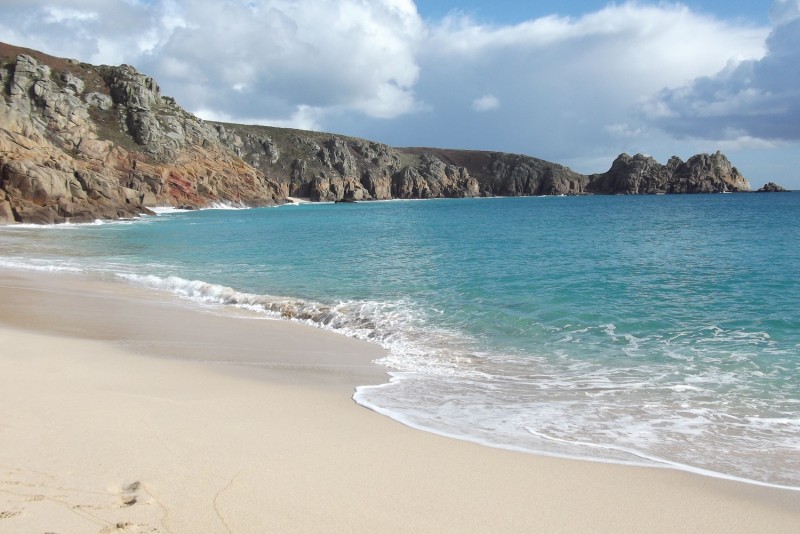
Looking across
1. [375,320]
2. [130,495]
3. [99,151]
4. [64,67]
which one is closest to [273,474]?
[130,495]

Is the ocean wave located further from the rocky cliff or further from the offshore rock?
the offshore rock

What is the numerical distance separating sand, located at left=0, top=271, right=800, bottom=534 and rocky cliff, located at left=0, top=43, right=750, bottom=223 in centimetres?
4863

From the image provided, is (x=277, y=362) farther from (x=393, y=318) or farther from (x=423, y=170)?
(x=423, y=170)

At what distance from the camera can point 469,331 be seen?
12.1 meters

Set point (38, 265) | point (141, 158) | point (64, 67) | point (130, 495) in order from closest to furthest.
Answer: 1. point (130, 495)
2. point (38, 265)
3. point (141, 158)
4. point (64, 67)

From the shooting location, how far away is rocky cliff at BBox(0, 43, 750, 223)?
54.0 meters

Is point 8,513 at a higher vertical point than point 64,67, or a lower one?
lower

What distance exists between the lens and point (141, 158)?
88.2 m

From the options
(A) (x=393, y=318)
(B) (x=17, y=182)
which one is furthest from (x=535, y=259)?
(B) (x=17, y=182)

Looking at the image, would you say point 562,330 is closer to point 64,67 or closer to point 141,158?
point 141,158

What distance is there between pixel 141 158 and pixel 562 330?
8967cm

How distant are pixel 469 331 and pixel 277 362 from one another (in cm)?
450

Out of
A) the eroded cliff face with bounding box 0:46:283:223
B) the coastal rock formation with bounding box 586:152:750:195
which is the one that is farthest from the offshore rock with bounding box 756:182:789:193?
the eroded cliff face with bounding box 0:46:283:223

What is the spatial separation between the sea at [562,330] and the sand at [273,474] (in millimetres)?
653
